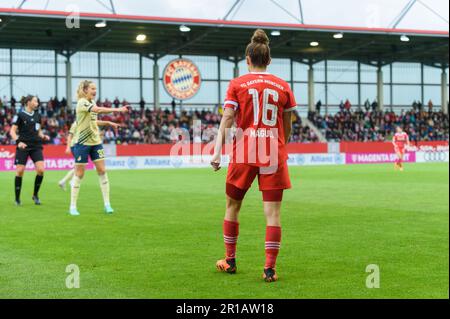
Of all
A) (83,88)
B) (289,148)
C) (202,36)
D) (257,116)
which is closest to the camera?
(257,116)

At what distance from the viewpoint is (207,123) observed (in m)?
48.7

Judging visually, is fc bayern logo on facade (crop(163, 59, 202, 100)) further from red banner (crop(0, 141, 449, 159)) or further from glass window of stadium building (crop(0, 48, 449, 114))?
red banner (crop(0, 141, 449, 159))

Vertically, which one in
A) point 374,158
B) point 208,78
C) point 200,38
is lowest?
point 374,158

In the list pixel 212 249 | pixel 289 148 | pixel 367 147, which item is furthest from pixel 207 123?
pixel 212 249

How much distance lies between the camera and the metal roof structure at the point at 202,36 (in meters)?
40.3

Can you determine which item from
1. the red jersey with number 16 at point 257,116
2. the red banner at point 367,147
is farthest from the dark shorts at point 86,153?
the red banner at point 367,147

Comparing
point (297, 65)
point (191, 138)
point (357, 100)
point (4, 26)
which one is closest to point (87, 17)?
point (4, 26)

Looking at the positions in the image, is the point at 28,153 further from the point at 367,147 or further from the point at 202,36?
the point at 367,147

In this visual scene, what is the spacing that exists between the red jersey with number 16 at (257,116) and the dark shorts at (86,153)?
646 centimetres

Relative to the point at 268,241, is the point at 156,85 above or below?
above

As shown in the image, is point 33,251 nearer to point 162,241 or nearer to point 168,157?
point 162,241

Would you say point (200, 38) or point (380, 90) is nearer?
point (200, 38)

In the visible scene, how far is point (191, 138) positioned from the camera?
4934 cm

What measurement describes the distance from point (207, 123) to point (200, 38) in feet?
19.8
